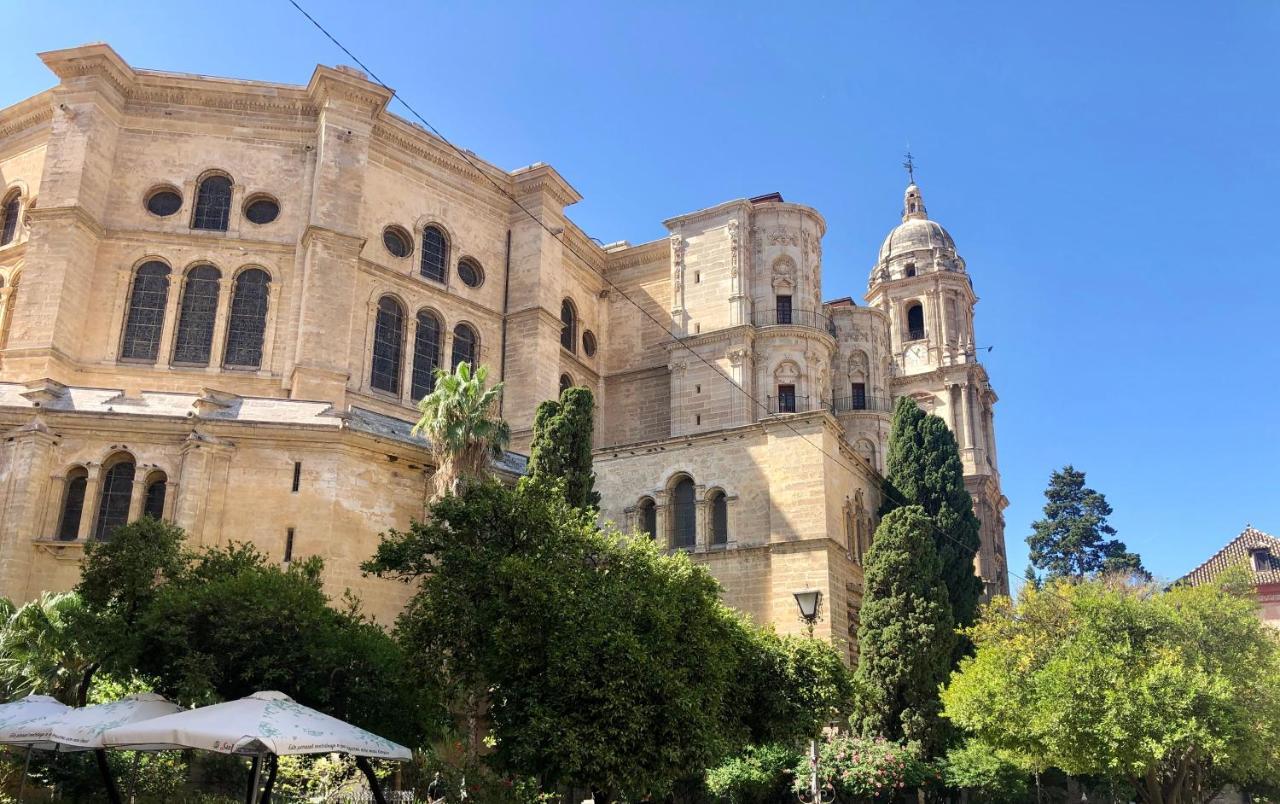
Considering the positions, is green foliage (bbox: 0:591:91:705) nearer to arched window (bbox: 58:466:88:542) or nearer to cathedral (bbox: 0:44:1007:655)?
cathedral (bbox: 0:44:1007:655)

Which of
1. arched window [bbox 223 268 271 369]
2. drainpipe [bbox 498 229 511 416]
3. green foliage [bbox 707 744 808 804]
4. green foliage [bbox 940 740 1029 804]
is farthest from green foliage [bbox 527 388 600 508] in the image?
green foliage [bbox 940 740 1029 804]

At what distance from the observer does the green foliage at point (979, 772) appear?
934 inches

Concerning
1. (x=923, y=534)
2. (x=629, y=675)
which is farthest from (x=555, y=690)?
(x=923, y=534)

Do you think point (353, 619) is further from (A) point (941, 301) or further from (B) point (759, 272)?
(A) point (941, 301)

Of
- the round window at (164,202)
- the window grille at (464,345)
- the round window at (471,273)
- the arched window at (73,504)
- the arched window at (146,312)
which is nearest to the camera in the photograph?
the arched window at (73,504)

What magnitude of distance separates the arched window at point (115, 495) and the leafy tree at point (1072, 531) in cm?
4452

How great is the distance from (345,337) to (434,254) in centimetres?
586

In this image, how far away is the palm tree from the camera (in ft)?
80.7

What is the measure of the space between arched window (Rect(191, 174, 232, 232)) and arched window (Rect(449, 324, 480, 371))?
25.5 feet

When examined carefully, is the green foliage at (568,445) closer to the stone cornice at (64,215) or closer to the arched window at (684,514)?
the arched window at (684,514)

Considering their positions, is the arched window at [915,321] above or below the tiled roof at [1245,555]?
above

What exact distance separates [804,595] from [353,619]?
7.57 metres

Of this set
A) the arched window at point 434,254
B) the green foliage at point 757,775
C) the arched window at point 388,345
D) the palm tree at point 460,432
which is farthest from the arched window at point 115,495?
the green foliage at point 757,775

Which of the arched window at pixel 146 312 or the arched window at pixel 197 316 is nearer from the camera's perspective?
the arched window at pixel 146 312
